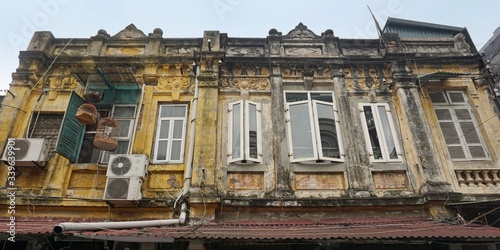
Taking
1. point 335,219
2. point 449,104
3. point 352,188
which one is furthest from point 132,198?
point 449,104

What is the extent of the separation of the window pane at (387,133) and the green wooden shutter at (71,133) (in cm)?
701

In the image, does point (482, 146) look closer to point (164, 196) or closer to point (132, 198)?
point (164, 196)

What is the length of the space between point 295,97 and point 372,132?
6.63ft

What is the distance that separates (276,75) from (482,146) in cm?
513

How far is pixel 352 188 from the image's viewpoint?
6.62 metres

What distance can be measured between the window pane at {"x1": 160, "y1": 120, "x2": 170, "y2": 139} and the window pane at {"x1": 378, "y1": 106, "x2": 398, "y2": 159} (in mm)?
5121

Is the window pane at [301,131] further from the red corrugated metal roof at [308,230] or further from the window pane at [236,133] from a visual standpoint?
the red corrugated metal roof at [308,230]

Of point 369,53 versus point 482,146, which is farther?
point 369,53

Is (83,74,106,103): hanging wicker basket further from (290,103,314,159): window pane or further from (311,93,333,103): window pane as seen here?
(311,93,333,103): window pane

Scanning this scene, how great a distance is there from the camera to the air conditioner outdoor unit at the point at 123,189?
6.09 metres

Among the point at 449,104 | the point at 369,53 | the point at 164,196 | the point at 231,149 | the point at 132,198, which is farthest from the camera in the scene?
the point at 369,53

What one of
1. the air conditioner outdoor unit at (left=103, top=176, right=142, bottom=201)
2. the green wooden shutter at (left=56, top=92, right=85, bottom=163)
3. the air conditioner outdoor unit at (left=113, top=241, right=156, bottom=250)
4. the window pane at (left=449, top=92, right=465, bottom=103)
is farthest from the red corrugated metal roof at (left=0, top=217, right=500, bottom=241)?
the window pane at (left=449, top=92, right=465, bottom=103)

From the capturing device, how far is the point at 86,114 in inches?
266

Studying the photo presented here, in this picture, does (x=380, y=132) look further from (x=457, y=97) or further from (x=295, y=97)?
(x=457, y=97)
